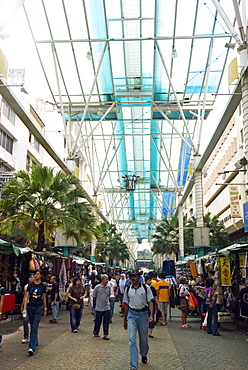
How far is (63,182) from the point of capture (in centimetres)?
1777

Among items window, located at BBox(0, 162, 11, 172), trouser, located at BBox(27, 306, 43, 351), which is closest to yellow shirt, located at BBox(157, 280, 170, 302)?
trouser, located at BBox(27, 306, 43, 351)

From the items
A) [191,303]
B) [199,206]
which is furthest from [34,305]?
[199,206]

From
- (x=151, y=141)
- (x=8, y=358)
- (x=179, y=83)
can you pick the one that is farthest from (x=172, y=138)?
(x=8, y=358)

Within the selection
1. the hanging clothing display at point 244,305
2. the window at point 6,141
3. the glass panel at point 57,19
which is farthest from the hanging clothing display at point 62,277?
the glass panel at point 57,19

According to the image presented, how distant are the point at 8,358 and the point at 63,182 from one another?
11.0m

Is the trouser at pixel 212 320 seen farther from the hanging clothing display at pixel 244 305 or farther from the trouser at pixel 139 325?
the trouser at pixel 139 325

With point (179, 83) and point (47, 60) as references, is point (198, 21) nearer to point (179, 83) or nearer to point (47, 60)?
point (179, 83)

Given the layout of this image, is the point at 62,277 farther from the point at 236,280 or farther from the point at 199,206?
the point at 199,206

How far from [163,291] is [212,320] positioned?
2280mm

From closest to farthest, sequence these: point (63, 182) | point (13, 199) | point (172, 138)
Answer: point (13, 199) → point (63, 182) → point (172, 138)

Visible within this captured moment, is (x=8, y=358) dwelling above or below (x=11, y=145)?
below

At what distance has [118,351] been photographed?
808 cm

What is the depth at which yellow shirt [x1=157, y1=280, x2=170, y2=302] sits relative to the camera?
12.4 metres

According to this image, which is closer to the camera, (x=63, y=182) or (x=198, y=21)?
(x=63, y=182)
